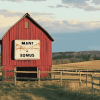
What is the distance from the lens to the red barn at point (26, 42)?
77.6 feet

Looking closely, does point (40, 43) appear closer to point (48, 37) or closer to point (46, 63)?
point (48, 37)

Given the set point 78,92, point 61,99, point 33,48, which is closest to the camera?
point 61,99

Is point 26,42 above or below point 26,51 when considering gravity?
above

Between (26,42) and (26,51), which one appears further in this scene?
(26,42)

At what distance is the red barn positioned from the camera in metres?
23.6

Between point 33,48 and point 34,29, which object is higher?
point 34,29

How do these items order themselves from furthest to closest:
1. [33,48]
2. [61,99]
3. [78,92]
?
[33,48]
[78,92]
[61,99]

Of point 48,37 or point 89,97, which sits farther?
point 48,37

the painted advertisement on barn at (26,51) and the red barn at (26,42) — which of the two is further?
the red barn at (26,42)

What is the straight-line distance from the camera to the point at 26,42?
23594 mm

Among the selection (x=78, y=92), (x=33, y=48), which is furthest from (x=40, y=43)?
(x=78, y=92)

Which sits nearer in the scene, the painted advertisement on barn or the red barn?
the painted advertisement on barn

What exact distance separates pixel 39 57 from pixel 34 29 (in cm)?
380

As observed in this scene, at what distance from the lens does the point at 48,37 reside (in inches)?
936
